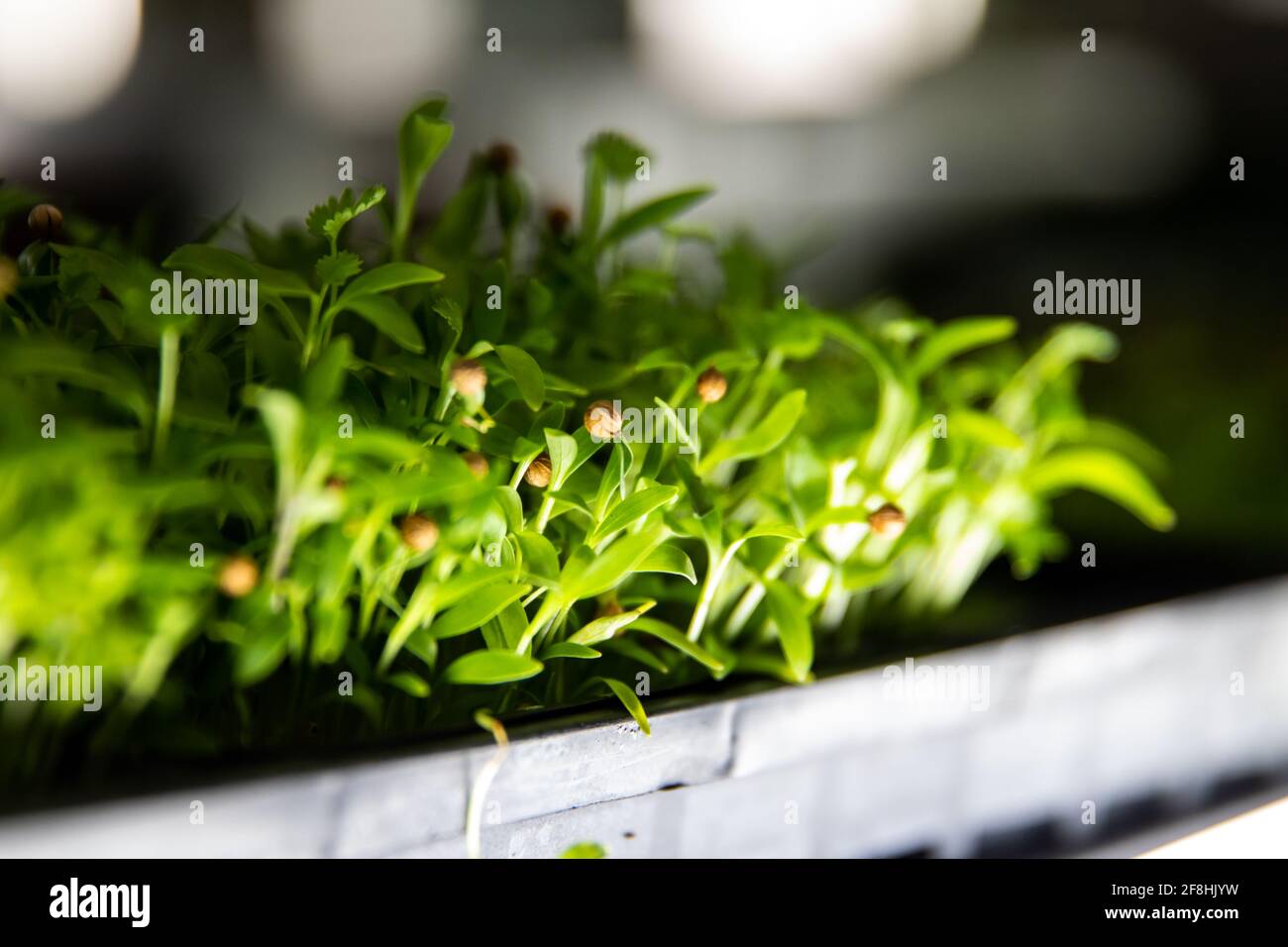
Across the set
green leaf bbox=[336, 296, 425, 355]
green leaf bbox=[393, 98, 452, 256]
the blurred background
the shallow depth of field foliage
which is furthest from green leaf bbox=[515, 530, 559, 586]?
the blurred background

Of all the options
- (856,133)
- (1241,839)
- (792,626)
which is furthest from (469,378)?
(856,133)

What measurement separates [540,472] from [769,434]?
0.50ft

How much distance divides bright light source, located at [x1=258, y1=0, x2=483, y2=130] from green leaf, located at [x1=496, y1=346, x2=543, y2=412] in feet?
5.14

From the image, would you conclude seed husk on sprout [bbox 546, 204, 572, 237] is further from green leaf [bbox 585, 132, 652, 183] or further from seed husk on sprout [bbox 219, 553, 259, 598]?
seed husk on sprout [bbox 219, 553, 259, 598]

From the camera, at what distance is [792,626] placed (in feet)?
1.89

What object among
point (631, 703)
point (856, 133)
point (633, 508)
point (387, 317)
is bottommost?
point (631, 703)

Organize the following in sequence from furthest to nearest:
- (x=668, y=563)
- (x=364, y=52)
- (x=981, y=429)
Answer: (x=364, y=52)
(x=981, y=429)
(x=668, y=563)

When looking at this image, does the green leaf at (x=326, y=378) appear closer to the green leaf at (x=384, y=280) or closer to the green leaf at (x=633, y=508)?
the green leaf at (x=384, y=280)

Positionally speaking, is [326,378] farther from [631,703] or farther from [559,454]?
[631,703]

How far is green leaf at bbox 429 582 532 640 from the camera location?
0.51m

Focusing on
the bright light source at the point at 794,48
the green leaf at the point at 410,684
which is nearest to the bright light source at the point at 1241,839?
the green leaf at the point at 410,684

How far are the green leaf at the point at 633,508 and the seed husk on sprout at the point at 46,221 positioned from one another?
0.38 meters
